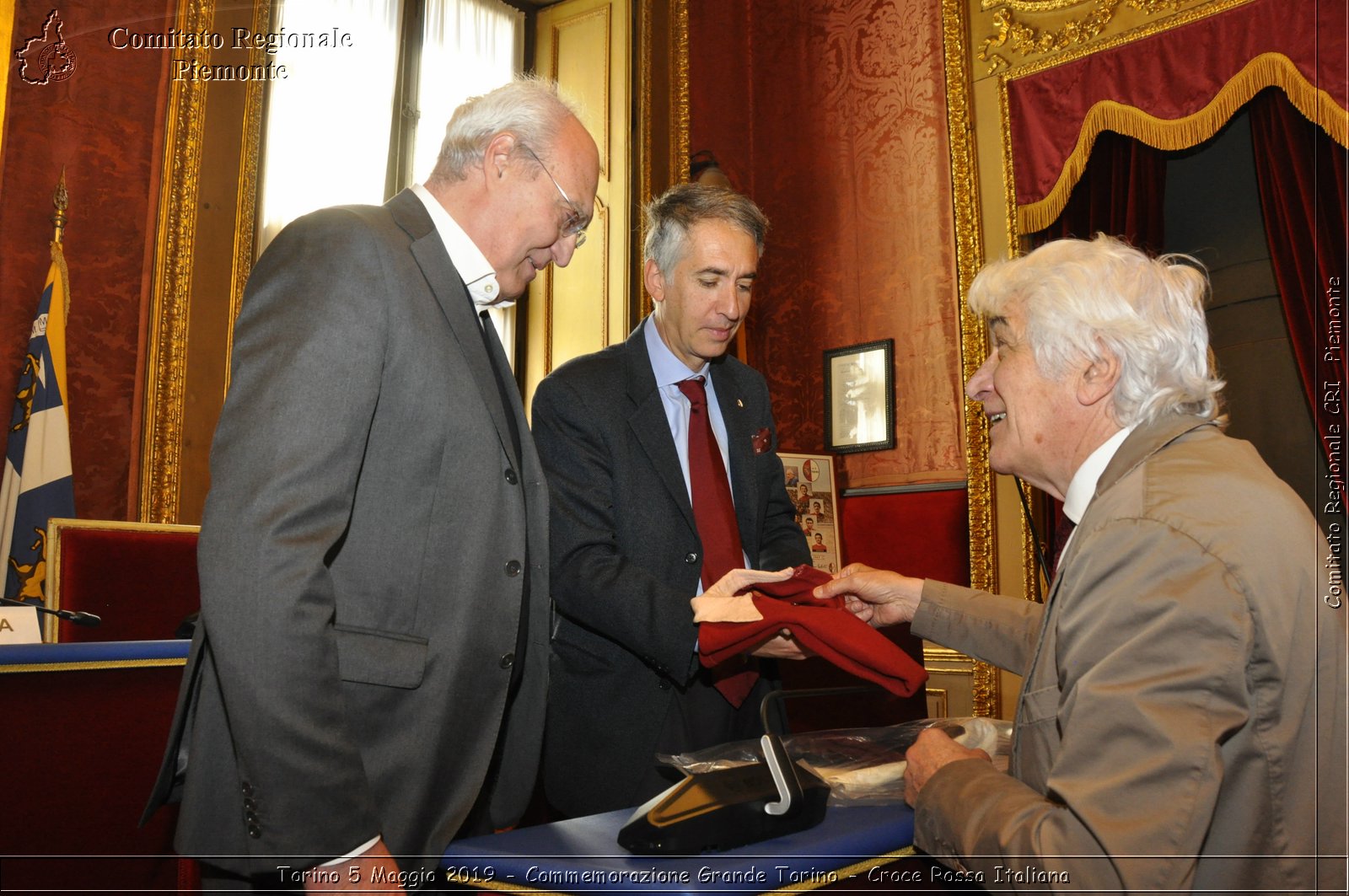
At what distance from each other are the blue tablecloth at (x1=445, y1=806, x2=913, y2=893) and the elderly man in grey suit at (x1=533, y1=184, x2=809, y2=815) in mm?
655

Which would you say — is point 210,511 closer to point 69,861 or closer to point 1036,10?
point 69,861

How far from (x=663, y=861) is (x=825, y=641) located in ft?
2.47

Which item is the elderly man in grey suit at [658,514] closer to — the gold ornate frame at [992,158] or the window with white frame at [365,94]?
the window with white frame at [365,94]

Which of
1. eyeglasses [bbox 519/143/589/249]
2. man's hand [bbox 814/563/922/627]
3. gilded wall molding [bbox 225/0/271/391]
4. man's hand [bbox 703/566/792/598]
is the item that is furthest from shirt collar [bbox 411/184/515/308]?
gilded wall molding [bbox 225/0/271/391]

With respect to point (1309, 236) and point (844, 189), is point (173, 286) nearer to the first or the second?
point (844, 189)

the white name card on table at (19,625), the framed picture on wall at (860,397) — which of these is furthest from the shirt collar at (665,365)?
the framed picture on wall at (860,397)

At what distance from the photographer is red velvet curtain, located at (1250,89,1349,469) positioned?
15.5ft

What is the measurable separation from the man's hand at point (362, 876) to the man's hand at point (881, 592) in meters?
1.14

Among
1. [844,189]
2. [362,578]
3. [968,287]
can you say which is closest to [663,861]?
[362,578]

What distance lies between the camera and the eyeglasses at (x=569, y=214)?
1825 millimetres

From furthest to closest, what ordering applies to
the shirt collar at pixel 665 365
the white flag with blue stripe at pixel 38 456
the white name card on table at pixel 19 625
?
the white flag with blue stripe at pixel 38 456 < the white name card on table at pixel 19 625 < the shirt collar at pixel 665 365

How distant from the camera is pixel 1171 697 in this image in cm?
114

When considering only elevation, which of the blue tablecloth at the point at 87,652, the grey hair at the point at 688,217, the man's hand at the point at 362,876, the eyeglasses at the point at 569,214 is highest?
the grey hair at the point at 688,217

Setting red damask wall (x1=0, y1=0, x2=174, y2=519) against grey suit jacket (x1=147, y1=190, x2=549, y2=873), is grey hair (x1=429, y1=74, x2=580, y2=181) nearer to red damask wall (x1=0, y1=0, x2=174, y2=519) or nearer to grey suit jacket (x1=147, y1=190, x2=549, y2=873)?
grey suit jacket (x1=147, y1=190, x2=549, y2=873)
